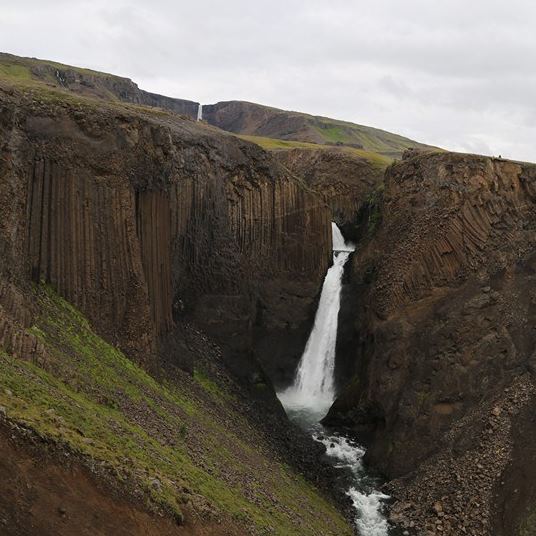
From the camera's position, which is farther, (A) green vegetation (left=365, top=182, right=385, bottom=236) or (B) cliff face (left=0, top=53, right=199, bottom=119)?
(B) cliff face (left=0, top=53, right=199, bottom=119)

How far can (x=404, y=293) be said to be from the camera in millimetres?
27188

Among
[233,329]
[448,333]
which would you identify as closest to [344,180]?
[233,329]

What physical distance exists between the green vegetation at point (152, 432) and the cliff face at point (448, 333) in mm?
4808

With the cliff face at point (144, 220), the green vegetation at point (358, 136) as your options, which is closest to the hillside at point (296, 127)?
the green vegetation at point (358, 136)

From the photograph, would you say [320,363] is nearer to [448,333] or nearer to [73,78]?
[448,333]

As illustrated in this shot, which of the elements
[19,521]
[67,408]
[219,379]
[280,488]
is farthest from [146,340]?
[19,521]

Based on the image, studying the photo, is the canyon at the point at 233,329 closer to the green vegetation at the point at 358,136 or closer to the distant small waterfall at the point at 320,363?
the distant small waterfall at the point at 320,363

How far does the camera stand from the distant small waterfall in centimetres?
2930

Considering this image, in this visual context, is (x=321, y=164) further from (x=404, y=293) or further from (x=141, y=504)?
(x=141, y=504)

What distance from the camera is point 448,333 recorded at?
24797mm

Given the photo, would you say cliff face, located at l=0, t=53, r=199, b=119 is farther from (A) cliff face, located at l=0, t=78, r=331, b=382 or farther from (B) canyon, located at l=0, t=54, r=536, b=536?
(B) canyon, located at l=0, t=54, r=536, b=536

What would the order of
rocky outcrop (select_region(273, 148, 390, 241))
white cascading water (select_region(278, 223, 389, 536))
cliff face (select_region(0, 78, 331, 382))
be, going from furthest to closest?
rocky outcrop (select_region(273, 148, 390, 241)) → white cascading water (select_region(278, 223, 389, 536)) → cliff face (select_region(0, 78, 331, 382))

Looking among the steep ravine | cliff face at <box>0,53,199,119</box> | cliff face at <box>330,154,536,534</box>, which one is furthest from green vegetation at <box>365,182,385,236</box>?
cliff face at <box>0,53,199,119</box>

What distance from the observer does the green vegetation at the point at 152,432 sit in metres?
11.0
